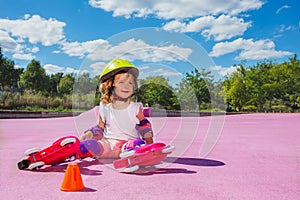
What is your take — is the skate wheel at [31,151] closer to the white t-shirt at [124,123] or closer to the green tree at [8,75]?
the white t-shirt at [124,123]

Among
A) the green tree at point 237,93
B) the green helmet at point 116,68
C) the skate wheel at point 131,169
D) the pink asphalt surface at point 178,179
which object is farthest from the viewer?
the green tree at point 237,93

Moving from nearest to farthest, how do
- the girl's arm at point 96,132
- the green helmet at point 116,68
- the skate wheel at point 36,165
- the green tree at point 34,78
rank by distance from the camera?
the skate wheel at point 36,165, the green helmet at point 116,68, the girl's arm at point 96,132, the green tree at point 34,78

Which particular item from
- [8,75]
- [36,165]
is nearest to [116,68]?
[36,165]

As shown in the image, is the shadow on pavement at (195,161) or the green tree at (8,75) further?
the green tree at (8,75)

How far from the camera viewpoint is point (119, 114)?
3.86 meters

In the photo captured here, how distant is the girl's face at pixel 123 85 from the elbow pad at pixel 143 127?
389 mm

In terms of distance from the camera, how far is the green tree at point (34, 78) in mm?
37097

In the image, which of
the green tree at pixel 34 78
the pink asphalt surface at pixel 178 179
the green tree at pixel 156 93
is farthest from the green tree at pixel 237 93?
the pink asphalt surface at pixel 178 179

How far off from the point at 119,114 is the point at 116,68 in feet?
1.85

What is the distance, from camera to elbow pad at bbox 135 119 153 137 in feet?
12.5

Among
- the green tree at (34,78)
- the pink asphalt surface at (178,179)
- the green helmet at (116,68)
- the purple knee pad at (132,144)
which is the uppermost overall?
the green tree at (34,78)

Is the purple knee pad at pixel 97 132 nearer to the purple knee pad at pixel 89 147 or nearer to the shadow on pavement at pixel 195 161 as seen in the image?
the purple knee pad at pixel 89 147

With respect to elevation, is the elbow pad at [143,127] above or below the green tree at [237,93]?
below

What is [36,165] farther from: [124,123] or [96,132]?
[124,123]
